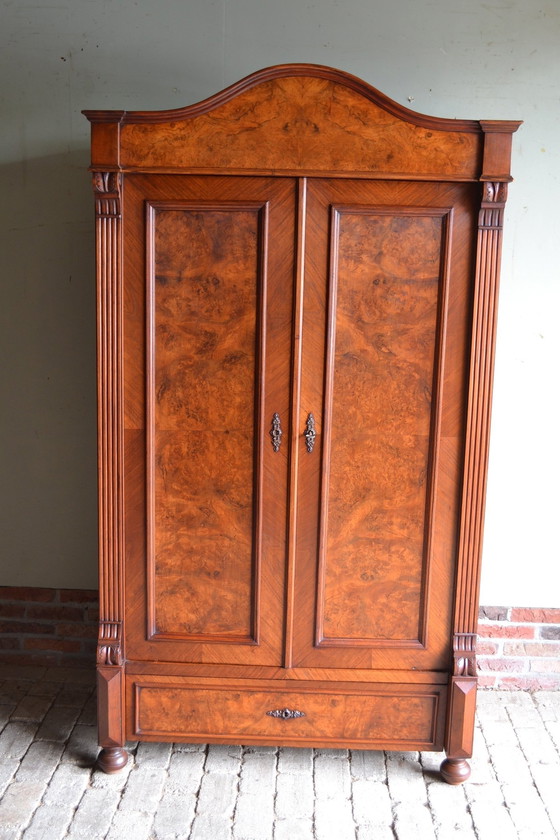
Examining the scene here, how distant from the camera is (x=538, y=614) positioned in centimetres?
305

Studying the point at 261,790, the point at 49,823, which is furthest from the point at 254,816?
the point at 49,823

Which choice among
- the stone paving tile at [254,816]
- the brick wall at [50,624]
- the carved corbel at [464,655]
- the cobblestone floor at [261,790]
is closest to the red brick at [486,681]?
the cobblestone floor at [261,790]

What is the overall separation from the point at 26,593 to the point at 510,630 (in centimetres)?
199

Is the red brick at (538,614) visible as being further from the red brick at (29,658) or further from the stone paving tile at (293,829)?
the red brick at (29,658)

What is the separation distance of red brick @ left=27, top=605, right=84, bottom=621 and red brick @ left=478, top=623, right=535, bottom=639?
1647 mm

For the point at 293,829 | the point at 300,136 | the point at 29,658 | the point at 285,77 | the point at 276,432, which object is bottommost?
the point at 293,829

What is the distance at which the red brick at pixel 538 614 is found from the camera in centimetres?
305

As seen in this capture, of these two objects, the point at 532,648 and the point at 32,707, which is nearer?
the point at 32,707

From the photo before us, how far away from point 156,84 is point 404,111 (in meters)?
1.08

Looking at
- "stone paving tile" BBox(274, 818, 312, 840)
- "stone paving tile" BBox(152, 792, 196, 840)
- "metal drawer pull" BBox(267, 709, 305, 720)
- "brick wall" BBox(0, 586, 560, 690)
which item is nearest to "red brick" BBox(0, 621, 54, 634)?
"brick wall" BBox(0, 586, 560, 690)

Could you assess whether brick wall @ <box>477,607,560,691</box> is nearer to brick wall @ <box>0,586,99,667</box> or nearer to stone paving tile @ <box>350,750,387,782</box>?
stone paving tile @ <box>350,750,387,782</box>

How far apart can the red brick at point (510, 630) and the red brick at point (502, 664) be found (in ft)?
0.34

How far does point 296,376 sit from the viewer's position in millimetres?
2326

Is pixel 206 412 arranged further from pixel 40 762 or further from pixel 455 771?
pixel 455 771
